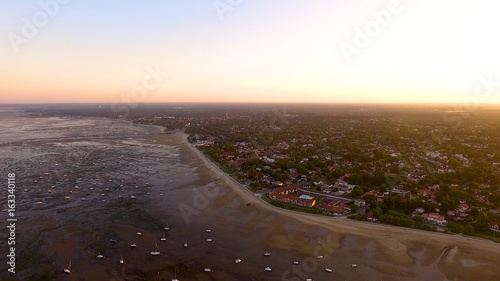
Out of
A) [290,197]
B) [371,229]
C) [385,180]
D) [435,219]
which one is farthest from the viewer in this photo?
[385,180]

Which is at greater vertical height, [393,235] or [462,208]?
[462,208]

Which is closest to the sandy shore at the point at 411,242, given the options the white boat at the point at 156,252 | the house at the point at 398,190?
the house at the point at 398,190

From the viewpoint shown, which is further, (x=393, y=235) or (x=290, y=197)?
(x=290, y=197)

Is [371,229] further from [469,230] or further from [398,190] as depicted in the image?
[398,190]

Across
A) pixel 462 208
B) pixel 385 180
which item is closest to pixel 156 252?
pixel 462 208

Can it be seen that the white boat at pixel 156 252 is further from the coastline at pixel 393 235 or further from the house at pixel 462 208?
the house at pixel 462 208

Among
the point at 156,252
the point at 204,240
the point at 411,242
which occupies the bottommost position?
the point at 411,242
